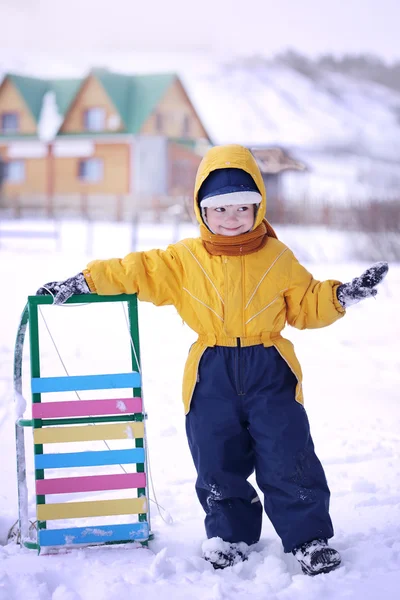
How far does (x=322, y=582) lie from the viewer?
1.26 meters

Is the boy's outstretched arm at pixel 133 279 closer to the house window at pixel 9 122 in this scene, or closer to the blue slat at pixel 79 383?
the blue slat at pixel 79 383

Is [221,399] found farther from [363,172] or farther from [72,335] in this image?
[363,172]

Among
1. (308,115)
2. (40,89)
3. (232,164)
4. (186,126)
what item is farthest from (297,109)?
(232,164)

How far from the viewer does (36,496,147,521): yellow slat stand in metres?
1.46

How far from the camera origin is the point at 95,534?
1456 millimetres

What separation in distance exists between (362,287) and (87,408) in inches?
24.9

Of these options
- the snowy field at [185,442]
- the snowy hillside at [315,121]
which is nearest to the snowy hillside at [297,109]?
the snowy hillside at [315,121]

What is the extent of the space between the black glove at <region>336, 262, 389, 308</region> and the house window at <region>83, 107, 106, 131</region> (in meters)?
3.13

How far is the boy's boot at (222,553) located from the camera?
4.50 ft

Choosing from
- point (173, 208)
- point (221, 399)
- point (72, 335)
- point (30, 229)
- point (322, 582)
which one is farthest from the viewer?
point (30, 229)

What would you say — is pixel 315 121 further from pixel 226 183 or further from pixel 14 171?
pixel 226 183

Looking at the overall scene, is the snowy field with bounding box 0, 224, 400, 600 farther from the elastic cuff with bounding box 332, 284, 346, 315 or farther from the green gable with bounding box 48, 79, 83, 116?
the green gable with bounding box 48, 79, 83, 116

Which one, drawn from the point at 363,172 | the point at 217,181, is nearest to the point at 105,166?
the point at 363,172

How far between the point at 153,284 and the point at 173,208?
2.45 metres
